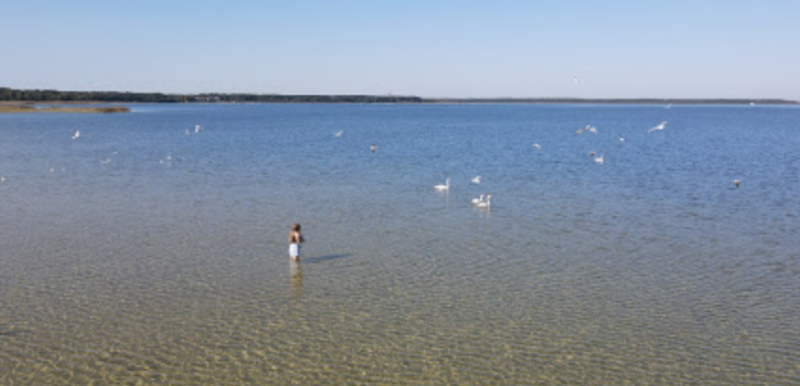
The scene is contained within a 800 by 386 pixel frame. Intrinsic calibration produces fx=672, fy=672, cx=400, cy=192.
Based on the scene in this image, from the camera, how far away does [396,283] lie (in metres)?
17.6

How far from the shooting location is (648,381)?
12.0 metres

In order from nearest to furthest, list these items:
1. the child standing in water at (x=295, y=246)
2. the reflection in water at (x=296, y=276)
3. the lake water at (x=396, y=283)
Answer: the lake water at (x=396, y=283), the reflection in water at (x=296, y=276), the child standing in water at (x=295, y=246)

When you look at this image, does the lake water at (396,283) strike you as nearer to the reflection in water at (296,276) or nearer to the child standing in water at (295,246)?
the reflection in water at (296,276)

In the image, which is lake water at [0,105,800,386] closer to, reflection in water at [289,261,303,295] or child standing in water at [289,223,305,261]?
reflection in water at [289,261,303,295]

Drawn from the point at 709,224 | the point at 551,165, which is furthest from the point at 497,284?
the point at 551,165

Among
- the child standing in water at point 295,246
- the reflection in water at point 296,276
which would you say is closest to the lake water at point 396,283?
the reflection in water at point 296,276

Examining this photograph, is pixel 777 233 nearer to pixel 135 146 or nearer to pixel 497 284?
pixel 497 284

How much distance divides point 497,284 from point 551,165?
102 feet

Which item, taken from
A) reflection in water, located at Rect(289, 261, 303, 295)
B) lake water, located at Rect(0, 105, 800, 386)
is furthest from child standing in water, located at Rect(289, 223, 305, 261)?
lake water, located at Rect(0, 105, 800, 386)

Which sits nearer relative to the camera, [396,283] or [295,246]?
[396,283]

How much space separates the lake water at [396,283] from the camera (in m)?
12.6

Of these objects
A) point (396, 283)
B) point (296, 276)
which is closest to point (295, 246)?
point (296, 276)

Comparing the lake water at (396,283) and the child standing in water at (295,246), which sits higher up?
the child standing in water at (295,246)

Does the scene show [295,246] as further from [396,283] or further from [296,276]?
[396,283]
